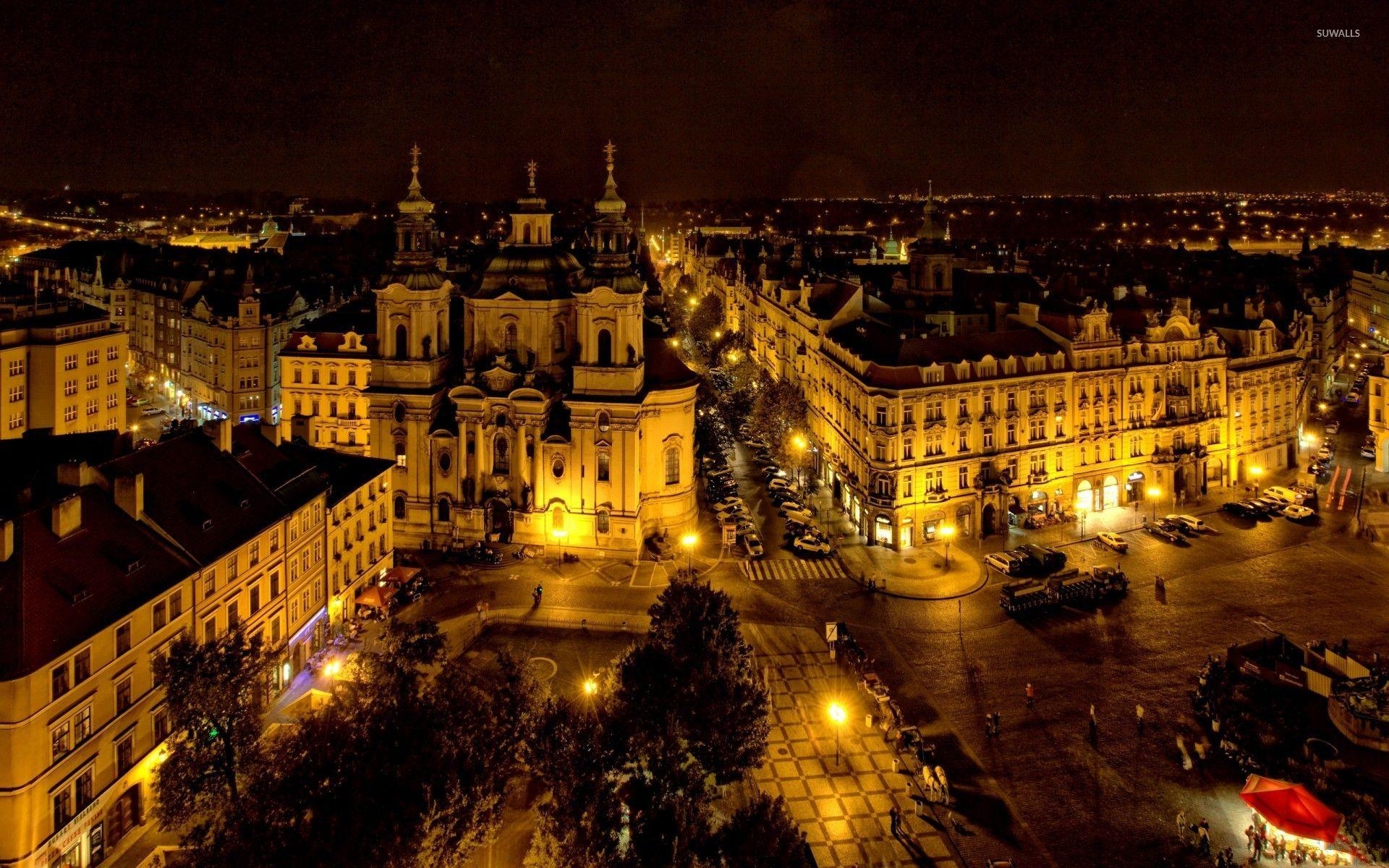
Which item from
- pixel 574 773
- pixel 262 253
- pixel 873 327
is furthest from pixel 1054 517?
pixel 262 253

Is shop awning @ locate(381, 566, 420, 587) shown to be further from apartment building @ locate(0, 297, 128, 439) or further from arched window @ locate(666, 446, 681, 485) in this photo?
apartment building @ locate(0, 297, 128, 439)

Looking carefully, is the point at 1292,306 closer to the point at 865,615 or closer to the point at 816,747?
the point at 865,615

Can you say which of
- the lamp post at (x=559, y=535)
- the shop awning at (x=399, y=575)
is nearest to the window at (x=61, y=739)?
the shop awning at (x=399, y=575)

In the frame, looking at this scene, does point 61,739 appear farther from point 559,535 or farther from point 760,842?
point 559,535

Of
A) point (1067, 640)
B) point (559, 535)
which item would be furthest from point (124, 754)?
point (1067, 640)

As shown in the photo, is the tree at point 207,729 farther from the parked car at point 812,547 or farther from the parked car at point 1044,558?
the parked car at point 1044,558

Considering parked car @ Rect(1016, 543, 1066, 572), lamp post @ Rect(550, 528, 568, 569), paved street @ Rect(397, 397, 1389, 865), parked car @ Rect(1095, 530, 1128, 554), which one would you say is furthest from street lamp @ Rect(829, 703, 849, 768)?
parked car @ Rect(1095, 530, 1128, 554)
